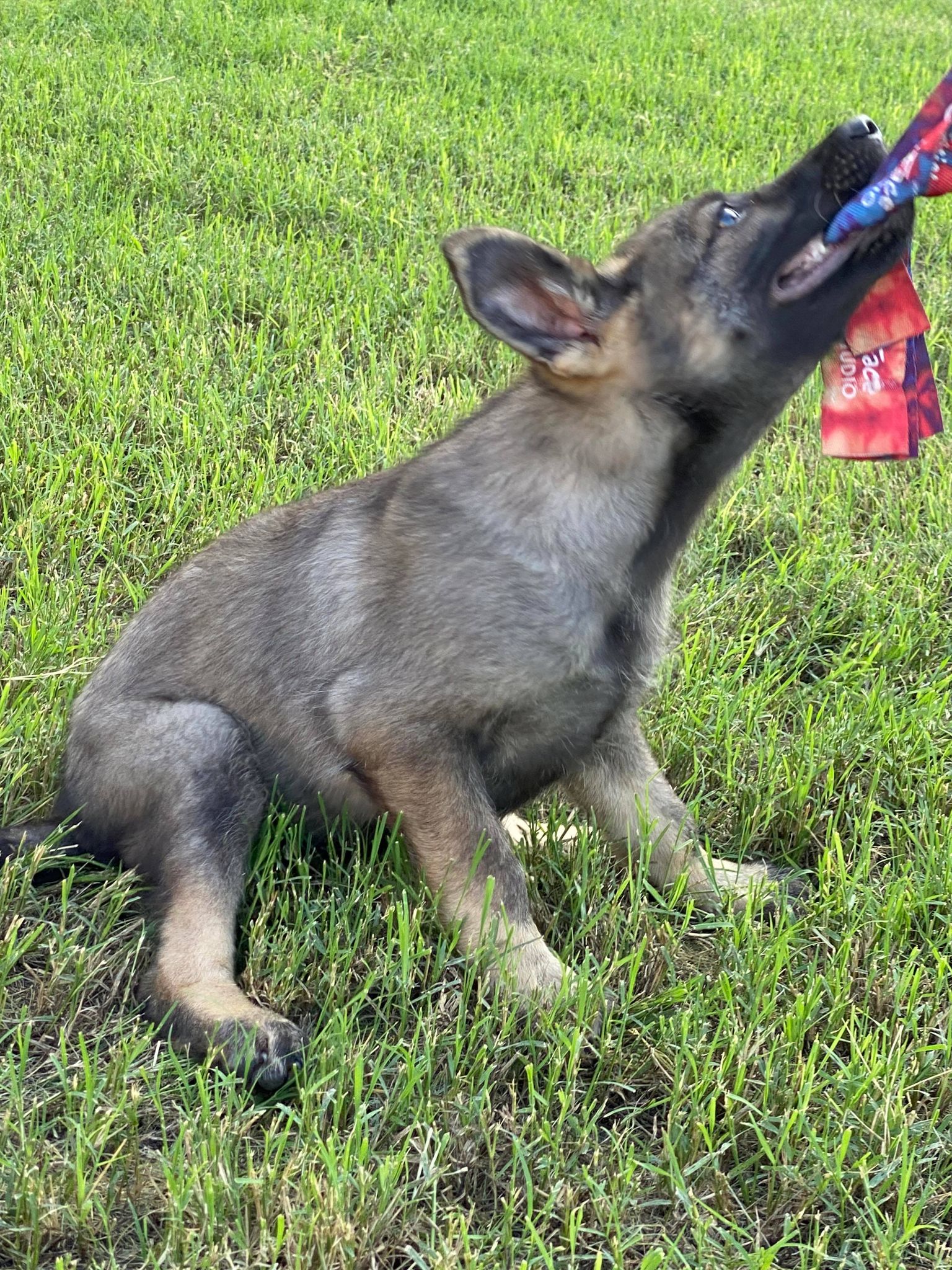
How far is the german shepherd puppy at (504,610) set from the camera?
2.88 m

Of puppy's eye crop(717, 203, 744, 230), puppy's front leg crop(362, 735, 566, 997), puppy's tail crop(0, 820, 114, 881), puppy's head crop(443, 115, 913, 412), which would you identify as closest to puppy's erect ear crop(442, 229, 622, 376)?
puppy's head crop(443, 115, 913, 412)

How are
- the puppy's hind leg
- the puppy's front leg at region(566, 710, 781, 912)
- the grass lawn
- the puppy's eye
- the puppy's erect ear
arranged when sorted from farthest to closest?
the puppy's front leg at region(566, 710, 781, 912)
the puppy's eye
the puppy's erect ear
the puppy's hind leg
the grass lawn

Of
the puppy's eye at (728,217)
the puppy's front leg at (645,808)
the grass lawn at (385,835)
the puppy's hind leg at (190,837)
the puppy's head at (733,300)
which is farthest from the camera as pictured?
the puppy's front leg at (645,808)

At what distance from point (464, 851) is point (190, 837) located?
618 millimetres

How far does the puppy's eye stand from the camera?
9.93 ft

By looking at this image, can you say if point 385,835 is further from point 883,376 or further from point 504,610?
point 883,376

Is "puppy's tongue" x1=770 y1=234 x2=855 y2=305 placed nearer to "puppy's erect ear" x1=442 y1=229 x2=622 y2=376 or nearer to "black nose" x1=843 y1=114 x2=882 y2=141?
"black nose" x1=843 y1=114 x2=882 y2=141

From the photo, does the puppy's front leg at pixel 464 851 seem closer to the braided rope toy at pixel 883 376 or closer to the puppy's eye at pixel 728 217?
the braided rope toy at pixel 883 376

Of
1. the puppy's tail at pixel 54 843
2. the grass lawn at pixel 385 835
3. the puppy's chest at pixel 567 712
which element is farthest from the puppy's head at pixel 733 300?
the puppy's tail at pixel 54 843

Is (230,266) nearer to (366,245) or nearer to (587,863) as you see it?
(366,245)

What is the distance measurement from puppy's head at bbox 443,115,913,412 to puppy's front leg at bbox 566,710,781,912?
876mm

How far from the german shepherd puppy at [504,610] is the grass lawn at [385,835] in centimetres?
16

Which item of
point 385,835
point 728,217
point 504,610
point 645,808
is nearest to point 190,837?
point 385,835

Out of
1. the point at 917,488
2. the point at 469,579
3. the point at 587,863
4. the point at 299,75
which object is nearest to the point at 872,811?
the point at 587,863
